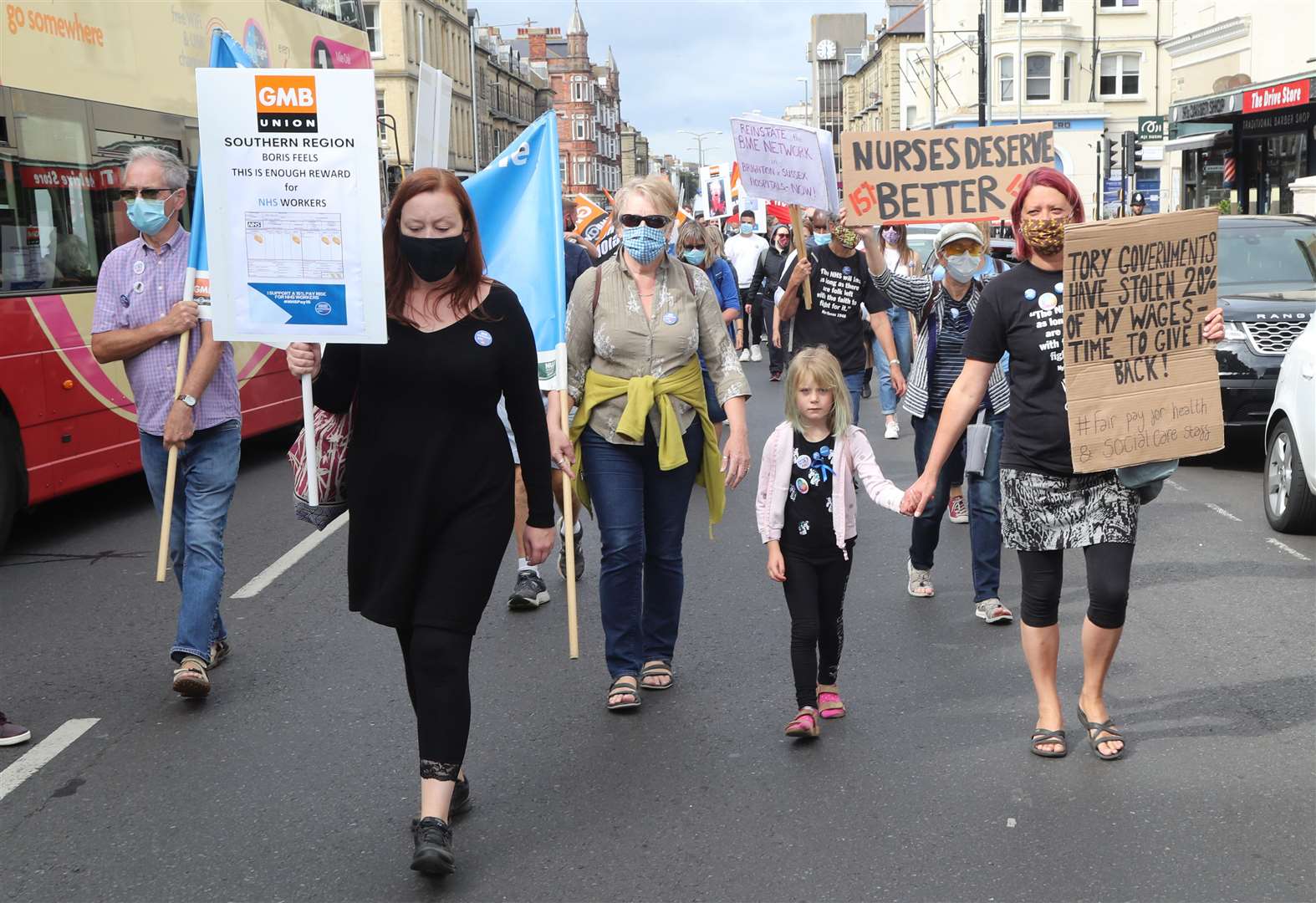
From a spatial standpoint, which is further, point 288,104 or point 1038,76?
point 1038,76

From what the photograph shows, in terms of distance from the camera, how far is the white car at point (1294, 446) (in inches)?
326

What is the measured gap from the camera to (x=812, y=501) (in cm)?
526

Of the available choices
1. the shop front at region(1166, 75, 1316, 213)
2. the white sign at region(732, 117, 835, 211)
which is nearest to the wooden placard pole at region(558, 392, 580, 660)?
the white sign at region(732, 117, 835, 211)

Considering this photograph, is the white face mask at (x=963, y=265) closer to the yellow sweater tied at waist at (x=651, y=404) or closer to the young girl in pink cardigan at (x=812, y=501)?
the yellow sweater tied at waist at (x=651, y=404)

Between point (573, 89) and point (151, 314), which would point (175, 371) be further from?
point (573, 89)

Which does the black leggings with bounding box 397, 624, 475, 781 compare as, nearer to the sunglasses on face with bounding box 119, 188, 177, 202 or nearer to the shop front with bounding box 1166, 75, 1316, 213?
the sunglasses on face with bounding box 119, 188, 177, 202

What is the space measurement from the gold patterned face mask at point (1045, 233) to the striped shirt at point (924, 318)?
2307mm

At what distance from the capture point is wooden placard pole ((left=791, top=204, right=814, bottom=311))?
816 centimetres

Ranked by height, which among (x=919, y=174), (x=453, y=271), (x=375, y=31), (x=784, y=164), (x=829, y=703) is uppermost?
(x=375, y=31)

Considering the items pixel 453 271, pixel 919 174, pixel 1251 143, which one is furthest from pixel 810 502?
pixel 1251 143

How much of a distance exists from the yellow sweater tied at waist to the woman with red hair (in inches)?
39.2

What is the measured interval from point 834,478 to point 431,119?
2.30 meters

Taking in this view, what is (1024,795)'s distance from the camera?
4609mm

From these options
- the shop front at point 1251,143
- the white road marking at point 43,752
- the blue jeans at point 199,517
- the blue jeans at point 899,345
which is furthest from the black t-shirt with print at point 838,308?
the shop front at point 1251,143
